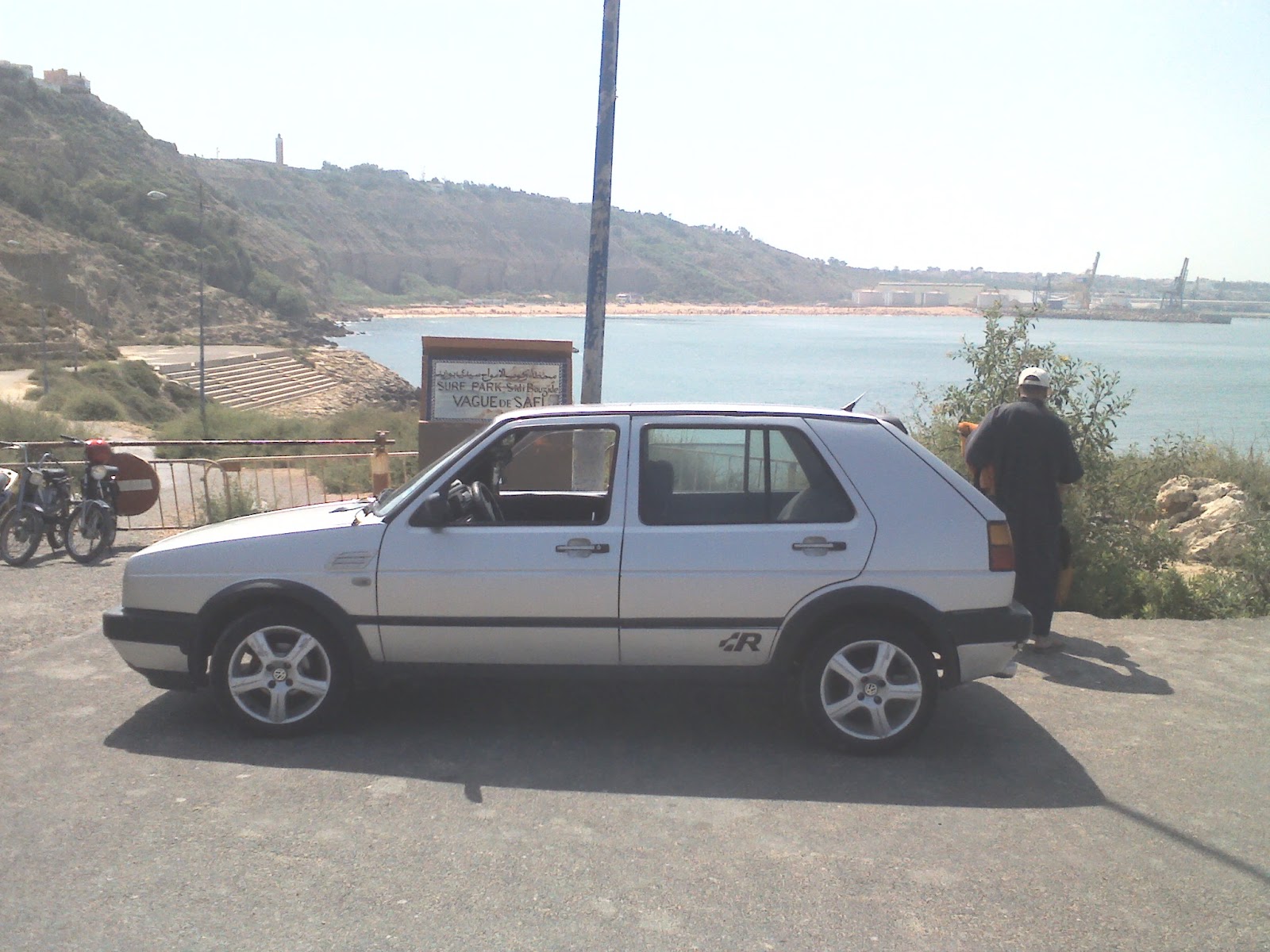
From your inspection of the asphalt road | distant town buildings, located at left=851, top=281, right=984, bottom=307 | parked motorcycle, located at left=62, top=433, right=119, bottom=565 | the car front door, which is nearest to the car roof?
the car front door

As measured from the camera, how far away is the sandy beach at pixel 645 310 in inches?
5153

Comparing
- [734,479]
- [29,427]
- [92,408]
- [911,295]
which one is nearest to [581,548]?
[734,479]

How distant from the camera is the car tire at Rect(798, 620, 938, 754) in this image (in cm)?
537

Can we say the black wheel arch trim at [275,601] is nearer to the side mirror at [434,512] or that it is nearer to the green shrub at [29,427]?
the side mirror at [434,512]

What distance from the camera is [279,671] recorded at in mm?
5527

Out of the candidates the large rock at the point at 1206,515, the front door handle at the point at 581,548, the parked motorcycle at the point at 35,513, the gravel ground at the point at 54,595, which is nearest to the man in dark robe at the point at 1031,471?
the front door handle at the point at 581,548

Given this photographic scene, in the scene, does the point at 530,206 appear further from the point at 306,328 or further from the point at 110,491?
the point at 110,491

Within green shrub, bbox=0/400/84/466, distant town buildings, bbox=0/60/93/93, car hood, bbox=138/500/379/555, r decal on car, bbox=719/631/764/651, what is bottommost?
green shrub, bbox=0/400/84/466

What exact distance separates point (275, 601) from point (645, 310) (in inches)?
5053

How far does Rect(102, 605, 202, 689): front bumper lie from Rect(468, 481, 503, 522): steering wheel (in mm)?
1413

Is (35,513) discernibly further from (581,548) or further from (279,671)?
(581,548)

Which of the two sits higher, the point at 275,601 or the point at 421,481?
the point at 421,481

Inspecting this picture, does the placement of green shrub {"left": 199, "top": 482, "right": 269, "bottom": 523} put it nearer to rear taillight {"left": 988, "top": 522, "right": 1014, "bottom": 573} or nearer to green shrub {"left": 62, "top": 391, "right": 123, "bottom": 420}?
rear taillight {"left": 988, "top": 522, "right": 1014, "bottom": 573}

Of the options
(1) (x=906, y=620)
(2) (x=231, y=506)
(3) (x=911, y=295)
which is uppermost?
(3) (x=911, y=295)
